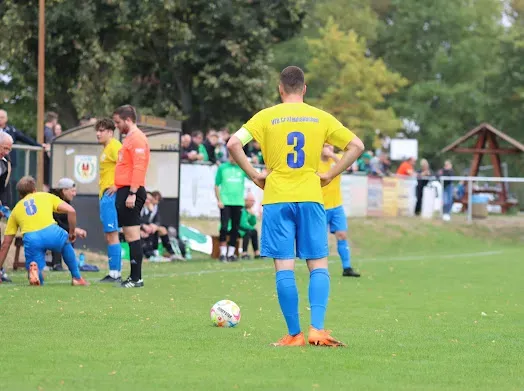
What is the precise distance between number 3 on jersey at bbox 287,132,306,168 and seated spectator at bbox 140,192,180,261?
42.8 ft

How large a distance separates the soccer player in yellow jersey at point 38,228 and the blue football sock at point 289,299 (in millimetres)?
6340

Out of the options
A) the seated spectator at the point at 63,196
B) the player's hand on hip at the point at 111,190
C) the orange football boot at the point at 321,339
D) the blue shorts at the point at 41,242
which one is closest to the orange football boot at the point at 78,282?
the blue shorts at the point at 41,242

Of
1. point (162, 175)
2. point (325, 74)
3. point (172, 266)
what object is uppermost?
point (325, 74)

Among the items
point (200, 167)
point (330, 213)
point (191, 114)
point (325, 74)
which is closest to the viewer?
point (330, 213)

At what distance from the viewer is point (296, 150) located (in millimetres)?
9172

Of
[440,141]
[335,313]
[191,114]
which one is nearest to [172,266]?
[335,313]

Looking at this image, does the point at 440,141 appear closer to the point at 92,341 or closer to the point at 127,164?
the point at 127,164

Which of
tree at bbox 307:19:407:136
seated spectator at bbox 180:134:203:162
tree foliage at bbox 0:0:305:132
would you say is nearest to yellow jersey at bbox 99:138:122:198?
seated spectator at bbox 180:134:203:162

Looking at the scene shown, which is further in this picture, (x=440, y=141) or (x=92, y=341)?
(x=440, y=141)

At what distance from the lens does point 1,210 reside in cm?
1570

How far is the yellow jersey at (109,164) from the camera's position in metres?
15.6

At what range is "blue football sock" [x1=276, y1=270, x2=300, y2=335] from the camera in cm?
913

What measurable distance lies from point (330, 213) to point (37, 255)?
501 cm

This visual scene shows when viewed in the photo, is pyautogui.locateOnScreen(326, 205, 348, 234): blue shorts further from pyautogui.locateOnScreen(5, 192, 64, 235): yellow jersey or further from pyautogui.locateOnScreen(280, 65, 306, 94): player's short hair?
pyautogui.locateOnScreen(280, 65, 306, 94): player's short hair
